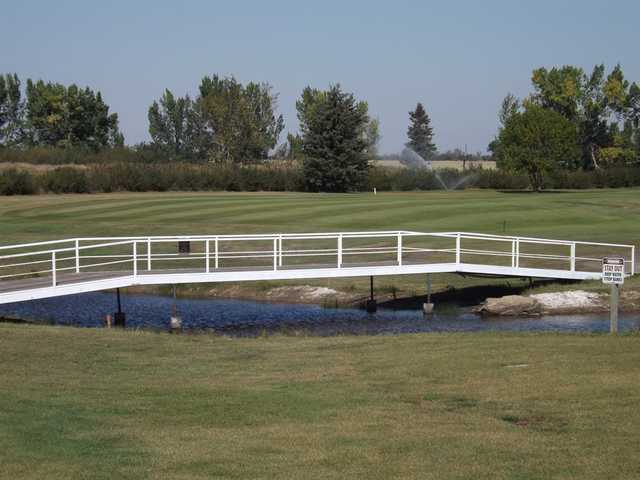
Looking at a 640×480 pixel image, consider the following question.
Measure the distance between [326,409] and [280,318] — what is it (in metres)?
18.3

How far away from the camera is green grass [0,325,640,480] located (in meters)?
10.1

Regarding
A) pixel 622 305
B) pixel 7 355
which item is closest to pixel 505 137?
pixel 622 305

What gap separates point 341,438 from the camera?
1127 cm

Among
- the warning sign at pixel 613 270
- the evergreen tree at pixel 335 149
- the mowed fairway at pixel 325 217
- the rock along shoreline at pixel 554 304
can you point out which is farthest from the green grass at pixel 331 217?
the evergreen tree at pixel 335 149

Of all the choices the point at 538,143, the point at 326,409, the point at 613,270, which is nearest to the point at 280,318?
the point at 613,270

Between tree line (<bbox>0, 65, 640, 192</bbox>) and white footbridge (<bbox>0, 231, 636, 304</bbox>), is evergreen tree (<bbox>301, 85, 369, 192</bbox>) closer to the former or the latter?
tree line (<bbox>0, 65, 640, 192</bbox>)

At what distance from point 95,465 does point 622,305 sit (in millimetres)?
24452

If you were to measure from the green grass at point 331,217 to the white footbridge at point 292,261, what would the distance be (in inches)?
111

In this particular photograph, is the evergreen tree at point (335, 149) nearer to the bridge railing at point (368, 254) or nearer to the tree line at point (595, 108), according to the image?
the tree line at point (595, 108)

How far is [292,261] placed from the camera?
39.5 metres

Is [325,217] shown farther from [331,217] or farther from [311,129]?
[311,129]

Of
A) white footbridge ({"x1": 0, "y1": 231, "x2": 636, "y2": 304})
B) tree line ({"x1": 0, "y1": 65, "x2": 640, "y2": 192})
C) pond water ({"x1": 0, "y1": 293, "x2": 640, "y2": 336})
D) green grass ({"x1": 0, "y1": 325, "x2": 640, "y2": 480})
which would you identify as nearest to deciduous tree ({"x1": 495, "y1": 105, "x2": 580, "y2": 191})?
tree line ({"x1": 0, "y1": 65, "x2": 640, "y2": 192})

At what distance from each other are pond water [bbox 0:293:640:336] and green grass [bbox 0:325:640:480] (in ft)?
29.2

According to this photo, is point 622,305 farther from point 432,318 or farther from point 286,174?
point 286,174
